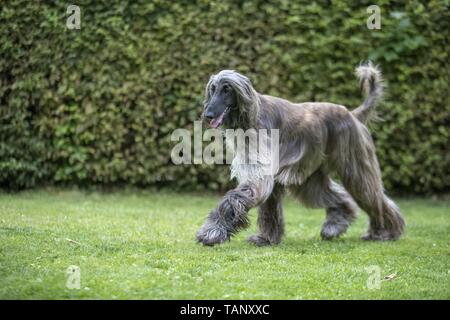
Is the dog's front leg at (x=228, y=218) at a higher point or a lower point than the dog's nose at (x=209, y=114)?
lower

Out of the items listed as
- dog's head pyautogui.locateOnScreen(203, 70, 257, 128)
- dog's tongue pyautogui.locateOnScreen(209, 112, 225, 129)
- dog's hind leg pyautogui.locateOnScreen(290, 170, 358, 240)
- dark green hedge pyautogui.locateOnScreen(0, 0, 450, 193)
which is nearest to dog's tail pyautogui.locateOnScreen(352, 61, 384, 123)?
dog's hind leg pyautogui.locateOnScreen(290, 170, 358, 240)

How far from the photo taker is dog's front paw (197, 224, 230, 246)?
507 centimetres

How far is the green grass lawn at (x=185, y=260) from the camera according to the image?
3.98m

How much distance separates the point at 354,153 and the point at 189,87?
9.89 ft

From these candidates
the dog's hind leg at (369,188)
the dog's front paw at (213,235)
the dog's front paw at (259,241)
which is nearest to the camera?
the dog's front paw at (213,235)

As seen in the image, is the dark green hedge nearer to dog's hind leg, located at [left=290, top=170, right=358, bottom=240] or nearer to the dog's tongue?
dog's hind leg, located at [left=290, top=170, right=358, bottom=240]

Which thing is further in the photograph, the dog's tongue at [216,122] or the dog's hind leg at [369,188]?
the dog's hind leg at [369,188]

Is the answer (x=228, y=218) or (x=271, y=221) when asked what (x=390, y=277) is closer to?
(x=228, y=218)

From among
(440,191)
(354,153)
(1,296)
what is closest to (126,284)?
(1,296)

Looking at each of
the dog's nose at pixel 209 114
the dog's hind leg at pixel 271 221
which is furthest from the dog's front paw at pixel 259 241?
the dog's nose at pixel 209 114

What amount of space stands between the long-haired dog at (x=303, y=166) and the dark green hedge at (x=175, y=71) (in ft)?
6.39

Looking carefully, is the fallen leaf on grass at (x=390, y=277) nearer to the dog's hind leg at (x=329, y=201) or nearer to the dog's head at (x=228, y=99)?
the dog's hind leg at (x=329, y=201)

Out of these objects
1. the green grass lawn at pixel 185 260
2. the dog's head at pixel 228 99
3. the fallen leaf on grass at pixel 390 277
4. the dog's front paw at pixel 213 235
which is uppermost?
the dog's head at pixel 228 99

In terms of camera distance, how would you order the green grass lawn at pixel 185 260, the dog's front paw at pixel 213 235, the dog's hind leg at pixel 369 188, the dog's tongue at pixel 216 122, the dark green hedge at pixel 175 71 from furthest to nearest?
1. the dark green hedge at pixel 175 71
2. the dog's hind leg at pixel 369 188
3. the dog's tongue at pixel 216 122
4. the dog's front paw at pixel 213 235
5. the green grass lawn at pixel 185 260
